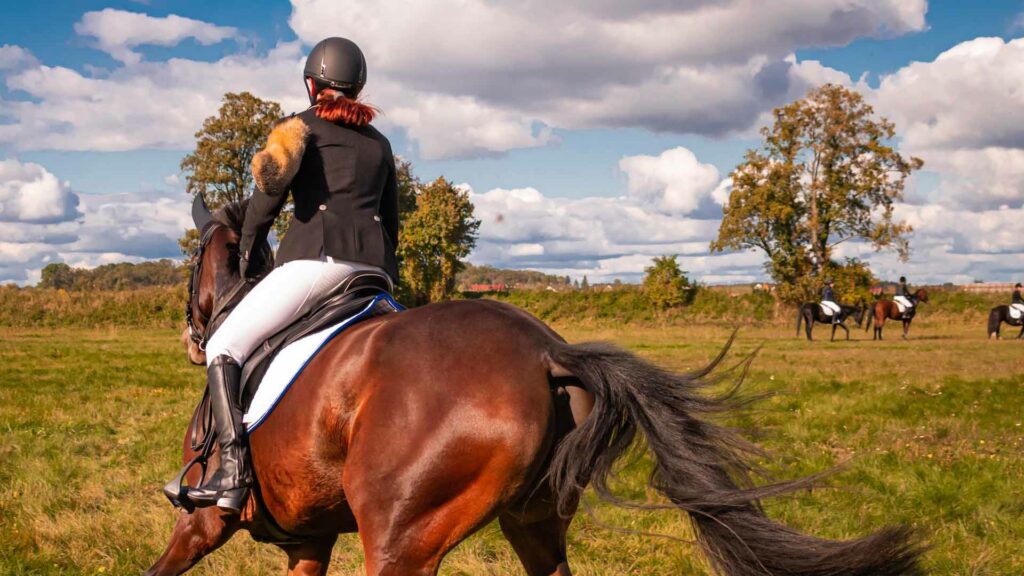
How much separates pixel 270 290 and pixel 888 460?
7.31 m

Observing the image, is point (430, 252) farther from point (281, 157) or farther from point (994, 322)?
point (281, 157)

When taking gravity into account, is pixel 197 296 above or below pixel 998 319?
above

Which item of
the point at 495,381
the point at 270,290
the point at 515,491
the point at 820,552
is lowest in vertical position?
the point at 820,552

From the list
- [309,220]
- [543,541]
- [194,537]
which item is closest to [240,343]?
[309,220]

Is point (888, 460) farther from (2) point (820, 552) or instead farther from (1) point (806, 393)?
(2) point (820, 552)

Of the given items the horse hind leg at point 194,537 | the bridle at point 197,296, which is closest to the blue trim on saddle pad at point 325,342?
the horse hind leg at point 194,537

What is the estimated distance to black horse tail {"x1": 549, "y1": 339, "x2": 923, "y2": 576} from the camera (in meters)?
3.21

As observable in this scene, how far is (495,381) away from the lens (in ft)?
10.6

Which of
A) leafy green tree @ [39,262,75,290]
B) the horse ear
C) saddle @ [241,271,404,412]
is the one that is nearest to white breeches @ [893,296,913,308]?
the horse ear

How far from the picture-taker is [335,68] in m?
4.20

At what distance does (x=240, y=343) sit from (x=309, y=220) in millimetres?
664

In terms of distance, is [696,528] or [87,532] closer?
[696,528]

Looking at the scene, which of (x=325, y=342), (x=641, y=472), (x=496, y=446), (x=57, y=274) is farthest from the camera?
(x=57, y=274)

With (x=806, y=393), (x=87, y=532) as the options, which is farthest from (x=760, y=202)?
(x=87, y=532)
